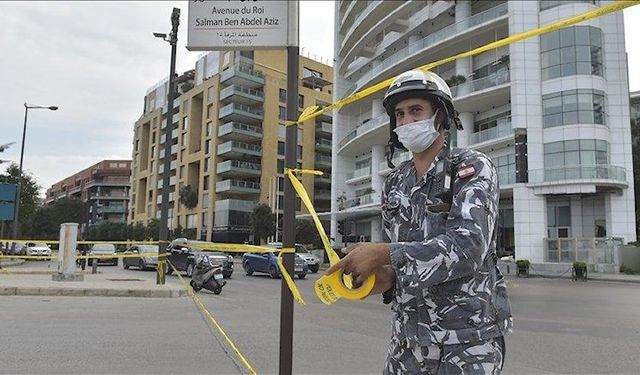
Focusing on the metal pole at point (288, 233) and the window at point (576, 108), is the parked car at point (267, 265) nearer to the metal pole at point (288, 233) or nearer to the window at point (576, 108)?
the metal pole at point (288, 233)

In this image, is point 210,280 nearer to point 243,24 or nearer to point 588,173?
point 243,24

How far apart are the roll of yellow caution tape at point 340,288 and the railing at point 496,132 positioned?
36.2 meters

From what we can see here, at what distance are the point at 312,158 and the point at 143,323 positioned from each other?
228 feet

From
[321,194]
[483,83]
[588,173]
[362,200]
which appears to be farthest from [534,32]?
[321,194]

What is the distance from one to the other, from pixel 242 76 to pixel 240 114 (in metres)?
5.03

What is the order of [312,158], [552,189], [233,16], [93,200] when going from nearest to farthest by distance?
1. [233,16]
2. [552,189]
3. [312,158]
4. [93,200]

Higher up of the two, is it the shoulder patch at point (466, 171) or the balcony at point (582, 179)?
the balcony at point (582, 179)

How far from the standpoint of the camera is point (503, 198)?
123 feet

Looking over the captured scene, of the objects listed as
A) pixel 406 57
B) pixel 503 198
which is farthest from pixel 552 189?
pixel 406 57

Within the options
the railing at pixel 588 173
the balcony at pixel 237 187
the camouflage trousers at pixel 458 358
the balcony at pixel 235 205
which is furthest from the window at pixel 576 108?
the balcony at pixel 237 187

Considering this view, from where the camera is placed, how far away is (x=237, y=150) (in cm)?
6888

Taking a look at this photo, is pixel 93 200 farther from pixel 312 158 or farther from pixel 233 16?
pixel 233 16

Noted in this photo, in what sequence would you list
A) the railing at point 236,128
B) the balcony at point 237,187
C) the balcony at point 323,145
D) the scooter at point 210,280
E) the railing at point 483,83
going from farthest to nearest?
the balcony at point 323,145 < the railing at point 236,128 < the balcony at point 237,187 < the railing at point 483,83 < the scooter at point 210,280

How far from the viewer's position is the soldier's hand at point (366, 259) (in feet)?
5.81
